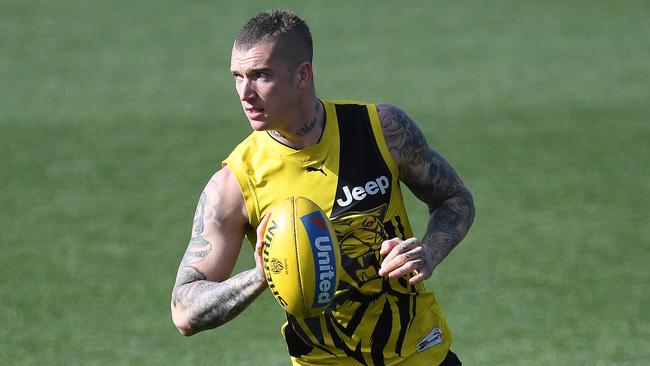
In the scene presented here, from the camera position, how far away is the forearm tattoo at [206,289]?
477cm

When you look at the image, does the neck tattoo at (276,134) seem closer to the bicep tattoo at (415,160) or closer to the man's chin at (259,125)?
the man's chin at (259,125)

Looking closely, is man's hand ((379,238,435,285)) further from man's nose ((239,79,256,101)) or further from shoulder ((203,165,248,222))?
man's nose ((239,79,256,101))

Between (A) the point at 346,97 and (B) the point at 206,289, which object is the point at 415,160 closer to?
(B) the point at 206,289

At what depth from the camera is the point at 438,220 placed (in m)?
5.57

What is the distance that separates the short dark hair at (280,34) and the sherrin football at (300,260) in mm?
752

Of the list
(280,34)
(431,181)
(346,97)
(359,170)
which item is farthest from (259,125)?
(346,97)

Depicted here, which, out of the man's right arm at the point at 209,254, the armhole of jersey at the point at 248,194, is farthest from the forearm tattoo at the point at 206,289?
the armhole of jersey at the point at 248,194

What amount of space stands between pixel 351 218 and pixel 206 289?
71 centimetres

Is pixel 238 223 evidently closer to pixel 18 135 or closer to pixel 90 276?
pixel 90 276

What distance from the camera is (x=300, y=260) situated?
4609mm

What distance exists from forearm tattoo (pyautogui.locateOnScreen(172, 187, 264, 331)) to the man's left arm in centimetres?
80

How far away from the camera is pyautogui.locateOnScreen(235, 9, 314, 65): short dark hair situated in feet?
16.6

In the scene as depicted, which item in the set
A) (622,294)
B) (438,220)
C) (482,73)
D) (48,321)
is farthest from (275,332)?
(482,73)

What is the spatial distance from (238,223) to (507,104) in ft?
32.0
